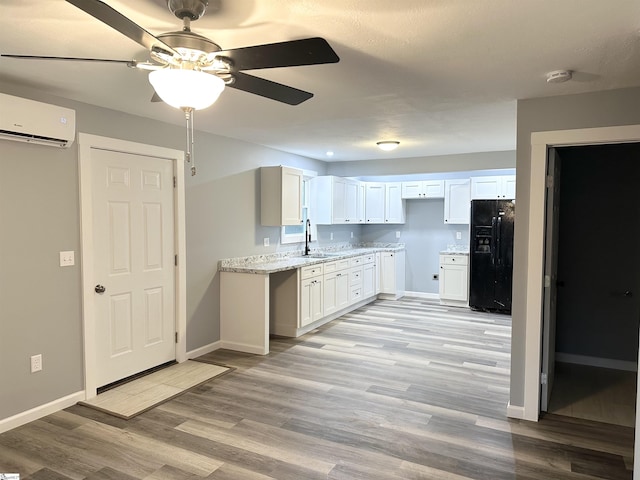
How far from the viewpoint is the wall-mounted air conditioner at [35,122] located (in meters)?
2.83

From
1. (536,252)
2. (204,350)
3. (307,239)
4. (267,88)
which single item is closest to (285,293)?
(204,350)

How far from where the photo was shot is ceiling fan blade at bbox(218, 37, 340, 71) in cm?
167

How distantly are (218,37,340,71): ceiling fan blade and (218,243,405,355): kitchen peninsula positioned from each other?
3.03 metres

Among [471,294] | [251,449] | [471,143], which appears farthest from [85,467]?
[471,294]

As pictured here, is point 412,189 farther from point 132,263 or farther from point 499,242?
point 132,263

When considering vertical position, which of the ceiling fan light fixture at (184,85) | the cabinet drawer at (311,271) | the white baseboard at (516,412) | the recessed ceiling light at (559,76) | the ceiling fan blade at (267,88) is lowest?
the white baseboard at (516,412)

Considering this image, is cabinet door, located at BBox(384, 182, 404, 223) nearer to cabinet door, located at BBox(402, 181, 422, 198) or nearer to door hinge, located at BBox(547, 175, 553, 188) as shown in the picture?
cabinet door, located at BBox(402, 181, 422, 198)

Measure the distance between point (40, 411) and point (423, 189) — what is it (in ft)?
20.1

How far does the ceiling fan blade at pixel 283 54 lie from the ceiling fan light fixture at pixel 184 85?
0.45 feet

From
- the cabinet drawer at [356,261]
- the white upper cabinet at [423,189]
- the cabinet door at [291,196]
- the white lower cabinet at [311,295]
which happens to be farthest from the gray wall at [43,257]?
the white upper cabinet at [423,189]

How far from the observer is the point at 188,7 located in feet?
5.76

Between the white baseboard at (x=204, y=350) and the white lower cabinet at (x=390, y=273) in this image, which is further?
the white lower cabinet at (x=390, y=273)

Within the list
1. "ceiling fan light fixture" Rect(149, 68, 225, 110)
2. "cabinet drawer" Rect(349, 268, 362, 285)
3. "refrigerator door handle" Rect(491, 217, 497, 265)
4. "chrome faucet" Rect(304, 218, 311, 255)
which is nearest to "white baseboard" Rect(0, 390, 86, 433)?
"ceiling fan light fixture" Rect(149, 68, 225, 110)

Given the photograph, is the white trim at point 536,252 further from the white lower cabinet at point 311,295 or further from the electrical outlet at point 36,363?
the electrical outlet at point 36,363
